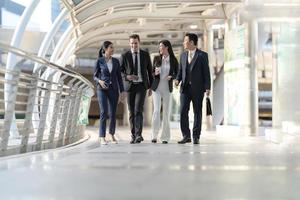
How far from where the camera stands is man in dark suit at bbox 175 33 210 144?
7.01m

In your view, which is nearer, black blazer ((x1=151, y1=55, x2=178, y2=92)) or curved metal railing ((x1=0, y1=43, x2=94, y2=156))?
curved metal railing ((x1=0, y1=43, x2=94, y2=156))

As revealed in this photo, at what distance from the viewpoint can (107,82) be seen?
6.89 metres

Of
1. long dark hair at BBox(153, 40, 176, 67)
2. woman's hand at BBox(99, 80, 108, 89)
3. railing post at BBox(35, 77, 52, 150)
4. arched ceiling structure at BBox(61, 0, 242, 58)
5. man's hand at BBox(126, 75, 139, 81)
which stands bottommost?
railing post at BBox(35, 77, 52, 150)

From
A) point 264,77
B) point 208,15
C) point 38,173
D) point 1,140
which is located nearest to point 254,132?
point 208,15

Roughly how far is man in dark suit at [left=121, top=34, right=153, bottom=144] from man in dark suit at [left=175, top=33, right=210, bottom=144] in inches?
19.4

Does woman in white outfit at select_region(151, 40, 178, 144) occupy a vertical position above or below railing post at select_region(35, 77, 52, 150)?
above

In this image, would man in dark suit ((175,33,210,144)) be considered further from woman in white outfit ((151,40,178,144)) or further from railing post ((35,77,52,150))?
railing post ((35,77,52,150))

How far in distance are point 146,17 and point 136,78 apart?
34.5 ft

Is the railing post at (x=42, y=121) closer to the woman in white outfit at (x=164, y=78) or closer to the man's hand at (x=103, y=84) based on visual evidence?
the man's hand at (x=103, y=84)

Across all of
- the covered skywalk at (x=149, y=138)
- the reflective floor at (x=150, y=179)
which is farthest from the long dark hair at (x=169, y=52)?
the reflective floor at (x=150, y=179)

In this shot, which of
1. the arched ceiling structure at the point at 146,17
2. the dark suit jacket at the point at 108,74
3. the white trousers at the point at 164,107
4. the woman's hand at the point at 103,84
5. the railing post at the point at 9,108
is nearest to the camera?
the railing post at the point at 9,108

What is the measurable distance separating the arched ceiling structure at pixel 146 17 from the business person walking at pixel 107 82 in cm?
656

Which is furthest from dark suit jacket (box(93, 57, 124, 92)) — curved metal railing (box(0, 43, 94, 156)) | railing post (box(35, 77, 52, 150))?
railing post (box(35, 77, 52, 150))

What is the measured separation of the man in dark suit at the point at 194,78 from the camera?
7.01m
